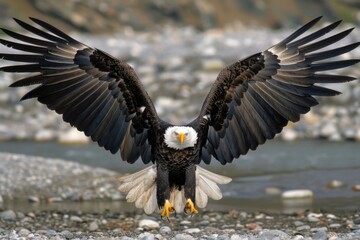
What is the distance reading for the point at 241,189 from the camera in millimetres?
8984

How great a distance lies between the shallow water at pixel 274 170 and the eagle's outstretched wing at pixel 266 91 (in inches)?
46.8

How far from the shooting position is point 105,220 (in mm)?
7477

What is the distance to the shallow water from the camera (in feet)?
26.8

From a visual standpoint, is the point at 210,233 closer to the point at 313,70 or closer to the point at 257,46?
the point at 313,70

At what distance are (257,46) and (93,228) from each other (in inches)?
505

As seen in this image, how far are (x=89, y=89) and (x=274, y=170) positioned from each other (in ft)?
12.0

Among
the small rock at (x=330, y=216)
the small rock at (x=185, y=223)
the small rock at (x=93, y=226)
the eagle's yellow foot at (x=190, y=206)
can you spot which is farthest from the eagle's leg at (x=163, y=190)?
the small rock at (x=330, y=216)

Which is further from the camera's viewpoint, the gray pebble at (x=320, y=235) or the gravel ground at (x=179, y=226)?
the gravel ground at (x=179, y=226)

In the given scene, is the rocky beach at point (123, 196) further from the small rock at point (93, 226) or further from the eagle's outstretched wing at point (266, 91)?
the eagle's outstretched wing at point (266, 91)

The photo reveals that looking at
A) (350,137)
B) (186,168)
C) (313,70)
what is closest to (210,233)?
(186,168)

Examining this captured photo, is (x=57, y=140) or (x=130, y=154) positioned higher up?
(x=57, y=140)

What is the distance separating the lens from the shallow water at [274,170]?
8.18 m

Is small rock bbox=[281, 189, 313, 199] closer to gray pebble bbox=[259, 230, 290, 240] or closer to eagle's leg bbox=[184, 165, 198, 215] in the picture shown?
eagle's leg bbox=[184, 165, 198, 215]

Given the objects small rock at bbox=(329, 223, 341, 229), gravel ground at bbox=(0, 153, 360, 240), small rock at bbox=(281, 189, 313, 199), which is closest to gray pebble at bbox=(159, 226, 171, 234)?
gravel ground at bbox=(0, 153, 360, 240)
